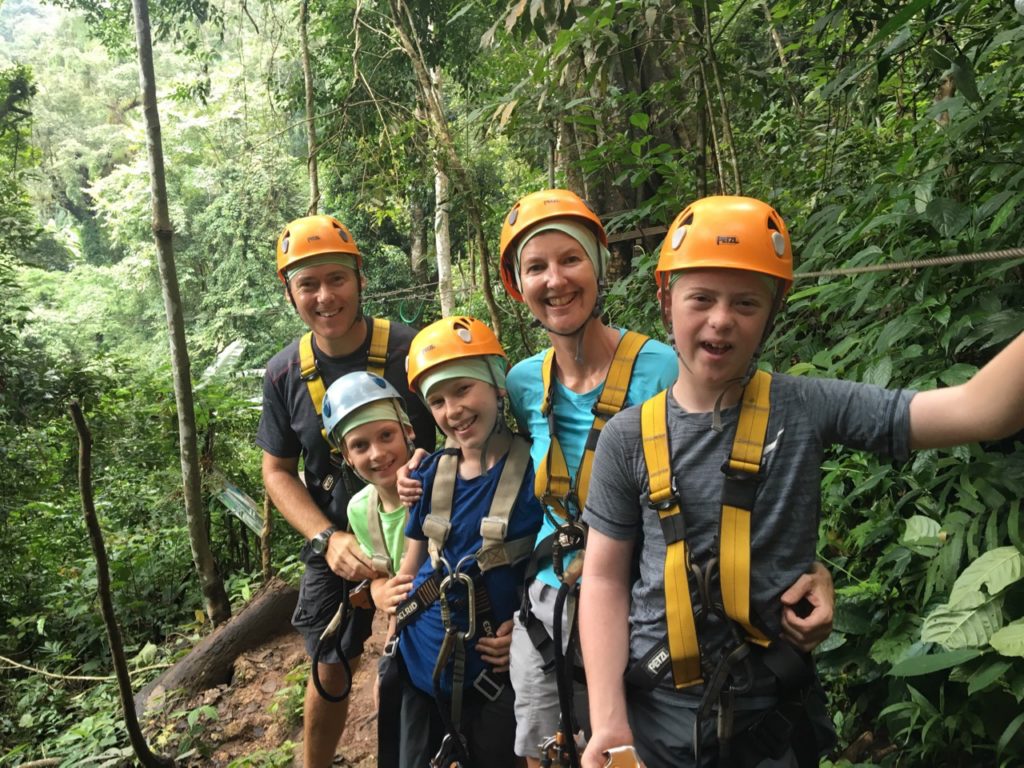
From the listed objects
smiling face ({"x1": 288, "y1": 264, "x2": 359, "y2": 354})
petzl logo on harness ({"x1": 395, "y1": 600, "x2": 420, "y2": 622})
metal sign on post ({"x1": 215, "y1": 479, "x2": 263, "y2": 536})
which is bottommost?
petzl logo on harness ({"x1": 395, "y1": 600, "x2": 420, "y2": 622})

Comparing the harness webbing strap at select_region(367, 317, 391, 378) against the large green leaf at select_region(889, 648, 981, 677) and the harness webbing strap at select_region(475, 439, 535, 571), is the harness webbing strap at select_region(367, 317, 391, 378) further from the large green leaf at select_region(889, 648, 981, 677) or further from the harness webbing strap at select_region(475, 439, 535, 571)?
the large green leaf at select_region(889, 648, 981, 677)

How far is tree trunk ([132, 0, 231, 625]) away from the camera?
5.09 m

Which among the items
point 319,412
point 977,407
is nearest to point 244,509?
point 319,412

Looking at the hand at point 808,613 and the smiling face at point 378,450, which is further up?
the smiling face at point 378,450

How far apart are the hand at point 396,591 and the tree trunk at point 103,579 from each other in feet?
4.22

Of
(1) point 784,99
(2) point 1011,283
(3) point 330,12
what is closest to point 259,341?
(3) point 330,12

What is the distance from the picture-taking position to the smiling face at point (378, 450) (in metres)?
2.68

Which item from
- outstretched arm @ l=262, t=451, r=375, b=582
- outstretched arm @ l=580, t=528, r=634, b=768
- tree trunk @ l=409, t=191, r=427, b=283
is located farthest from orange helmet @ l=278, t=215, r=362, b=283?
tree trunk @ l=409, t=191, r=427, b=283

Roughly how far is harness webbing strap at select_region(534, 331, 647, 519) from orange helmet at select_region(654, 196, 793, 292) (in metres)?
0.51

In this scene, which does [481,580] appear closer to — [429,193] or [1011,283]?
[1011,283]

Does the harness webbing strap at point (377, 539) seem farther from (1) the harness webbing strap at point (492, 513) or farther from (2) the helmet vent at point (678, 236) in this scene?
(2) the helmet vent at point (678, 236)

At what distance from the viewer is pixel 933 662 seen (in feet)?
7.36

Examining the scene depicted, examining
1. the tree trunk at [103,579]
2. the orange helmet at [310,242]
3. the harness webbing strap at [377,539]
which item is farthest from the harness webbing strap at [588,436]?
the tree trunk at [103,579]

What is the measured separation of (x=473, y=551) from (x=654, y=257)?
2926 mm
